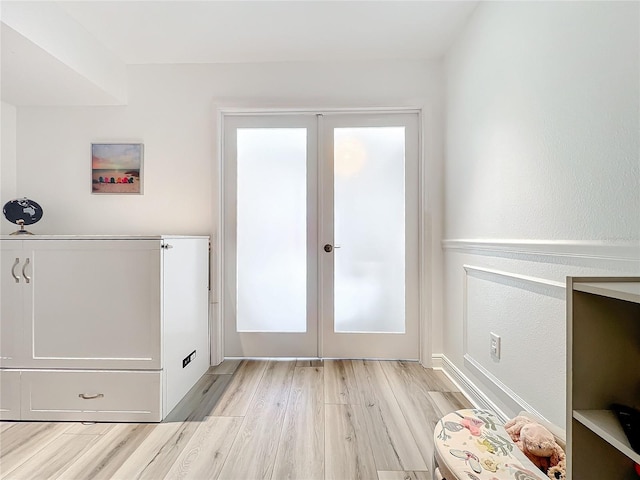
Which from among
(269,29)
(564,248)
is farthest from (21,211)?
Result: (564,248)

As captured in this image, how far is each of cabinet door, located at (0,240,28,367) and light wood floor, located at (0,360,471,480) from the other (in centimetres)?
44

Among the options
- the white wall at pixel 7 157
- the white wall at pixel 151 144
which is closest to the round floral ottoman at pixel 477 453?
the white wall at pixel 151 144

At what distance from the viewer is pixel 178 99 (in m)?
2.48

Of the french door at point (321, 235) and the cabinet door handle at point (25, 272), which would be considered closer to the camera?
the cabinet door handle at point (25, 272)

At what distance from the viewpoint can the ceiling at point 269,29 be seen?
1.86 metres

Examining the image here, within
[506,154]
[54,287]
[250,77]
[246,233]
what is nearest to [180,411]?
[54,287]

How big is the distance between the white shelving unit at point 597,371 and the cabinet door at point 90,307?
171 cm

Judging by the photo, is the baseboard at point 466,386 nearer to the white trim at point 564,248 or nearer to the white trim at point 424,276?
the white trim at point 424,276

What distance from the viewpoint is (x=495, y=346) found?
1.62 m

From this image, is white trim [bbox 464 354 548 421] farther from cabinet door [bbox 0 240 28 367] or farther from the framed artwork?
the framed artwork

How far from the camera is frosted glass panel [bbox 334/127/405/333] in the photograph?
2480 mm

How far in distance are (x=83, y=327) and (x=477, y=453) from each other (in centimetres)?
188

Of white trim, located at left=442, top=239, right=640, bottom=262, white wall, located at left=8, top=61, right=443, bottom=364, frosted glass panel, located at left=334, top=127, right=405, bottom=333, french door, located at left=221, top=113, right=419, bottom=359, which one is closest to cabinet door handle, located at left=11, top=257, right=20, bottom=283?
white wall, located at left=8, top=61, right=443, bottom=364

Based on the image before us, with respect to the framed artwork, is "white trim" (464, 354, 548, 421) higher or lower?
lower
